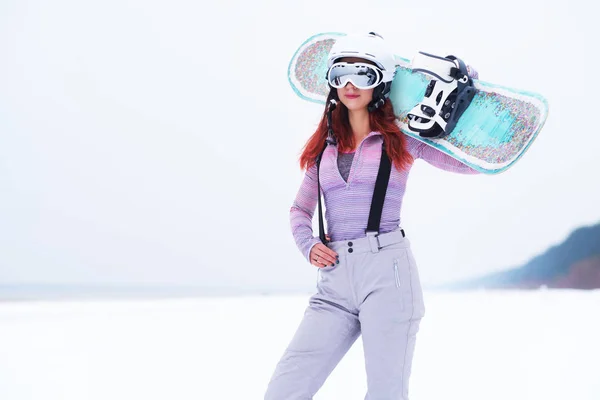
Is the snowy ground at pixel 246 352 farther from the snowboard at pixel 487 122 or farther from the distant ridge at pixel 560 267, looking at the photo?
the snowboard at pixel 487 122

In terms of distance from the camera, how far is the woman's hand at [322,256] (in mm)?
1938

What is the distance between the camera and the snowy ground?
141 inches

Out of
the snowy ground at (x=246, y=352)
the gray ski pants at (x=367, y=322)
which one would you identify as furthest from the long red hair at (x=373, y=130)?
the snowy ground at (x=246, y=352)

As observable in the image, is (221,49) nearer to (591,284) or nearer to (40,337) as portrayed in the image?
(40,337)

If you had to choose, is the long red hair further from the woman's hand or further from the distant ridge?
the distant ridge

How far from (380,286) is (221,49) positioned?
6991mm

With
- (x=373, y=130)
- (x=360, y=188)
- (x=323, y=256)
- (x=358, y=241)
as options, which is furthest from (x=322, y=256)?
(x=373, y=130)

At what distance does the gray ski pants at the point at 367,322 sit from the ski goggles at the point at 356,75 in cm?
47

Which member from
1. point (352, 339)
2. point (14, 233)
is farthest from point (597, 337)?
point (14, 233)

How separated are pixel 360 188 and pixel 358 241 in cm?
16

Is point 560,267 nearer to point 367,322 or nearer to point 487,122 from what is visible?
point 487,122

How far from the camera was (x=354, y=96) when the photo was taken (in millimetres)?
2068

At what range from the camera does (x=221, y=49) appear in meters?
8.39

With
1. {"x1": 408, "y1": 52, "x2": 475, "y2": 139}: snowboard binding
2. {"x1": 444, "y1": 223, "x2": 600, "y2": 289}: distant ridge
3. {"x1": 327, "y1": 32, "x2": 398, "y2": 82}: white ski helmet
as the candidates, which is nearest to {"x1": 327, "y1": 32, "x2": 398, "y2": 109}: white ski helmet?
{"x1": 327, "y1": 32, "x2": 398, "y2": 82}: white ski helmet
